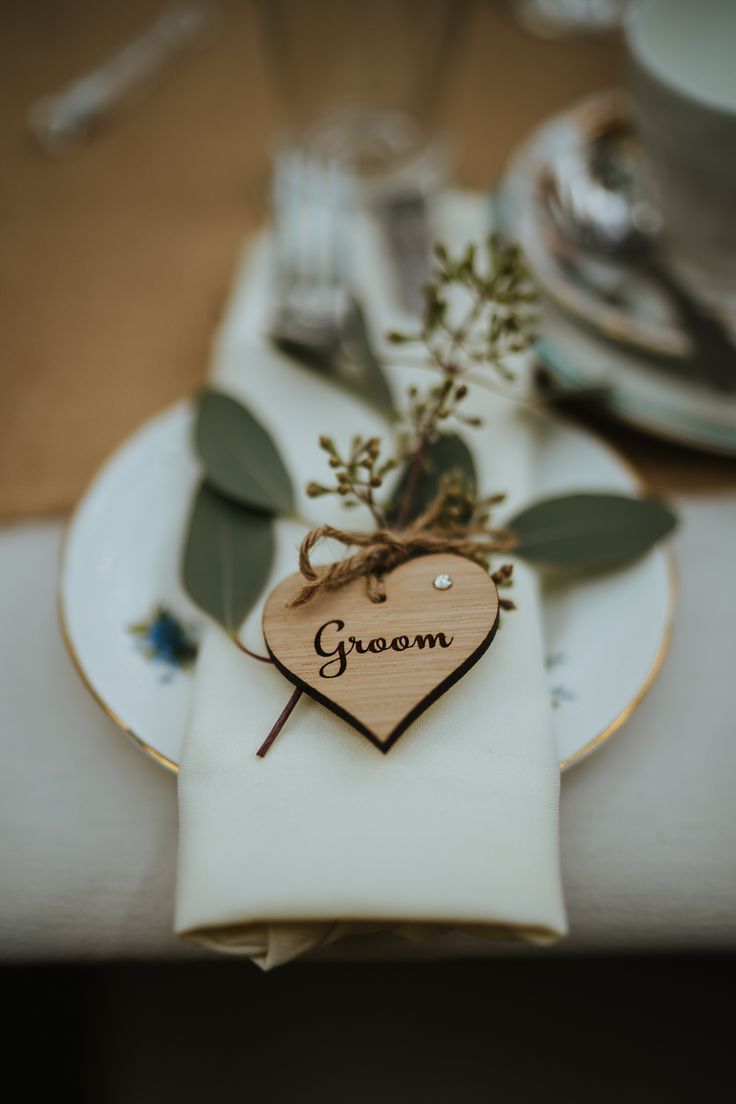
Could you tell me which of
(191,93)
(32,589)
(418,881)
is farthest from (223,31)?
(418,881)

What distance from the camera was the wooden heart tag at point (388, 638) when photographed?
0.33m

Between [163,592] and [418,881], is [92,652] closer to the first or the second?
[163,592]

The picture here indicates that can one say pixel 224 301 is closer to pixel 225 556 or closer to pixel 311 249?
pixel 311 249

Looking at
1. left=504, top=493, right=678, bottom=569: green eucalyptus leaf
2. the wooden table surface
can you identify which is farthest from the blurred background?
left=504, top=493, right=678, bottom=569: green eucalyptus leaf

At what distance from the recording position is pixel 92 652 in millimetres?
396

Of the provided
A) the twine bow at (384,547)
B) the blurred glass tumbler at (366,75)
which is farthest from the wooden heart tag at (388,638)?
the blurred glass tumbler at (366,75)

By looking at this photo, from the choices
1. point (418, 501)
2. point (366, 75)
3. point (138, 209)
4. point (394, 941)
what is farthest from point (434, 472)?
point (366, 75)

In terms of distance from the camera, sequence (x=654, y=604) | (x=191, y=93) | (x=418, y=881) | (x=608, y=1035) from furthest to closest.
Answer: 1. (x=191, y=93)
2. (x=608, y=1035)
3. (x=654, y=604)
4. (x=418, y=881)

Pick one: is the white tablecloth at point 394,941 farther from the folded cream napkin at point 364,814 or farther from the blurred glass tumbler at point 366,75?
the blurred glass tumbler at point 366,75

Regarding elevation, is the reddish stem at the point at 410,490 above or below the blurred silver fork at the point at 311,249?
below

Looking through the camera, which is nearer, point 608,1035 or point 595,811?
point 595,811

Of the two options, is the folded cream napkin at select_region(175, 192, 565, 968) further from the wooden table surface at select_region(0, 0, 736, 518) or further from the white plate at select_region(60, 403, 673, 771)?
the wooden table surface at select_region(0, 0, 736, 518)

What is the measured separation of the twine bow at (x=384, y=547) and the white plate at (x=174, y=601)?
0.07 metres

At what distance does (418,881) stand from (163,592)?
0.72 ft
